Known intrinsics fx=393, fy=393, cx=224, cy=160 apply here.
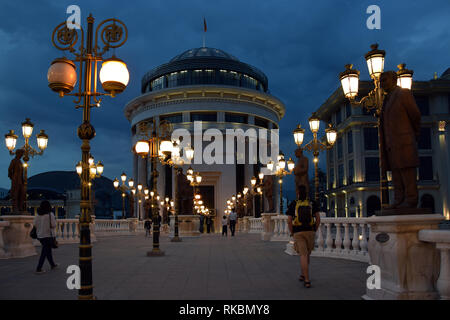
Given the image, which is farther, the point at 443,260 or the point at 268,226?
the point at 268,226

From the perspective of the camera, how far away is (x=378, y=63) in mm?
9266

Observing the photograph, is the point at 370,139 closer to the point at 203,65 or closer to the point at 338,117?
the point at 338,117

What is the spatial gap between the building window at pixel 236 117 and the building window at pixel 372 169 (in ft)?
64.0

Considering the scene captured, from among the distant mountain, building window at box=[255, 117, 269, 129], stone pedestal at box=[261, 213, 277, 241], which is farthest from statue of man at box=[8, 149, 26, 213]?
the distant mountain

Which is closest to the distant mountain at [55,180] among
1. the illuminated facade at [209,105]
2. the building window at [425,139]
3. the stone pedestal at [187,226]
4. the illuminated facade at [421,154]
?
the illuminated facade at [209,105]

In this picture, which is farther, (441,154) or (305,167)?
(441,154)

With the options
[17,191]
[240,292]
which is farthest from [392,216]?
[17,191]

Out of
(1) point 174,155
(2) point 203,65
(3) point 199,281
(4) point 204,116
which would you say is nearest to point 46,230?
(3) point 199,281

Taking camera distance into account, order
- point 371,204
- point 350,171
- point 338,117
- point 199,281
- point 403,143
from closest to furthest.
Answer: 1. point 403,143
2. point 199,281
3. point 371,204
4. point 350,171
5. point 338,117

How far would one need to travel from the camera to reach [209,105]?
59.4 meters

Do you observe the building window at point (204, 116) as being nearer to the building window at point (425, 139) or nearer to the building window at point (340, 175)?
the building window at point (340, 175)

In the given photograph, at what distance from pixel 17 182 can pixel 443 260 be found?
13.5 m

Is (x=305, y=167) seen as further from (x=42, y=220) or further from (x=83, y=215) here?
(x=83, y=215)
